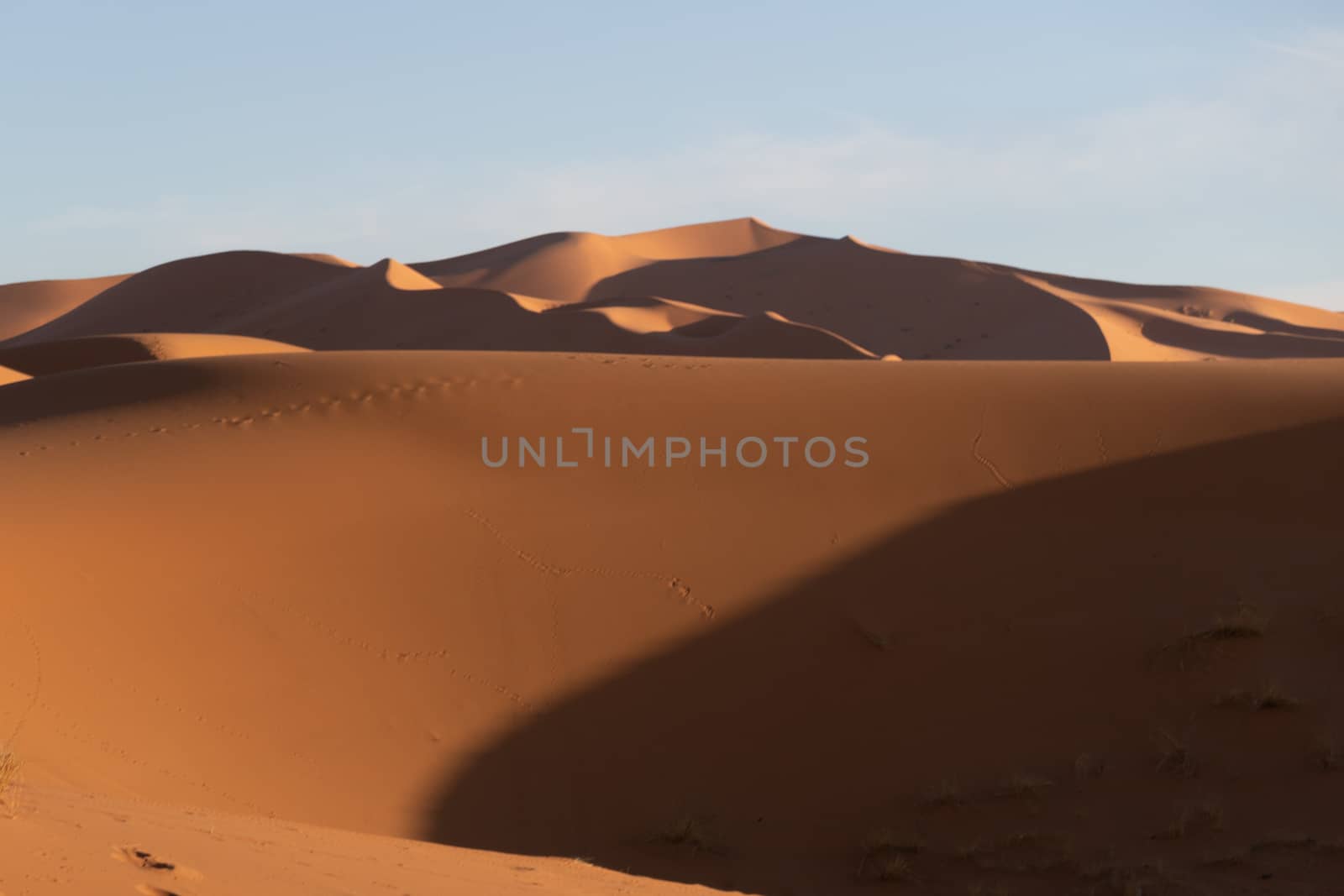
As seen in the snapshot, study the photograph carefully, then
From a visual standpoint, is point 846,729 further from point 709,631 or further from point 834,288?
point 834,288

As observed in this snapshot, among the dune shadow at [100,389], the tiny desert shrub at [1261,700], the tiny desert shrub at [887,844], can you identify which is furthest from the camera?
the dune shadow at [100,389]

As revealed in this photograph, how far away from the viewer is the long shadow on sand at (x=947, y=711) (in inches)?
246

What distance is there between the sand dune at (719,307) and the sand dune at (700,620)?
18551mm

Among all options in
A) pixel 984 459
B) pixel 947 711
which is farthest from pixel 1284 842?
pixel 984 459

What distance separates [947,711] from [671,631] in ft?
5.64

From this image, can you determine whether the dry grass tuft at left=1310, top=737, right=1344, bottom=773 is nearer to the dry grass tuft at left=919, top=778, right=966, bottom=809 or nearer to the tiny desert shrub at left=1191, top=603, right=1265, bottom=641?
the tiny desert shrub at left=1191, top=603, right=1265, bottom=641

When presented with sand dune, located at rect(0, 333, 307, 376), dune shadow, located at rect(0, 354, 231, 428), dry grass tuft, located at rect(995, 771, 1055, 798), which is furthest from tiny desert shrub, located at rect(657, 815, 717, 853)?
sand dune, located at rect(0, 333, 307, 376)

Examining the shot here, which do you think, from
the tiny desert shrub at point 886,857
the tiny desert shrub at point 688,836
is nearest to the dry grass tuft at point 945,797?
the tiny desert shrub at point 886,857

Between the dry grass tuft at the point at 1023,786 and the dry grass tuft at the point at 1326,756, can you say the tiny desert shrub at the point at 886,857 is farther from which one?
the dry grass tuft at the point at 1326,756

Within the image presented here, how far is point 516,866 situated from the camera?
190 inches

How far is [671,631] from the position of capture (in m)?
8.03

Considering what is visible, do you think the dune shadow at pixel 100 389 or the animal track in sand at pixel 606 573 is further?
the dune shadow at pixel 100 389

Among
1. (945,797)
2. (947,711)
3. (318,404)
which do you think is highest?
(318,404)

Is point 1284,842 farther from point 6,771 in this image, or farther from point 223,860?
point 6,771
